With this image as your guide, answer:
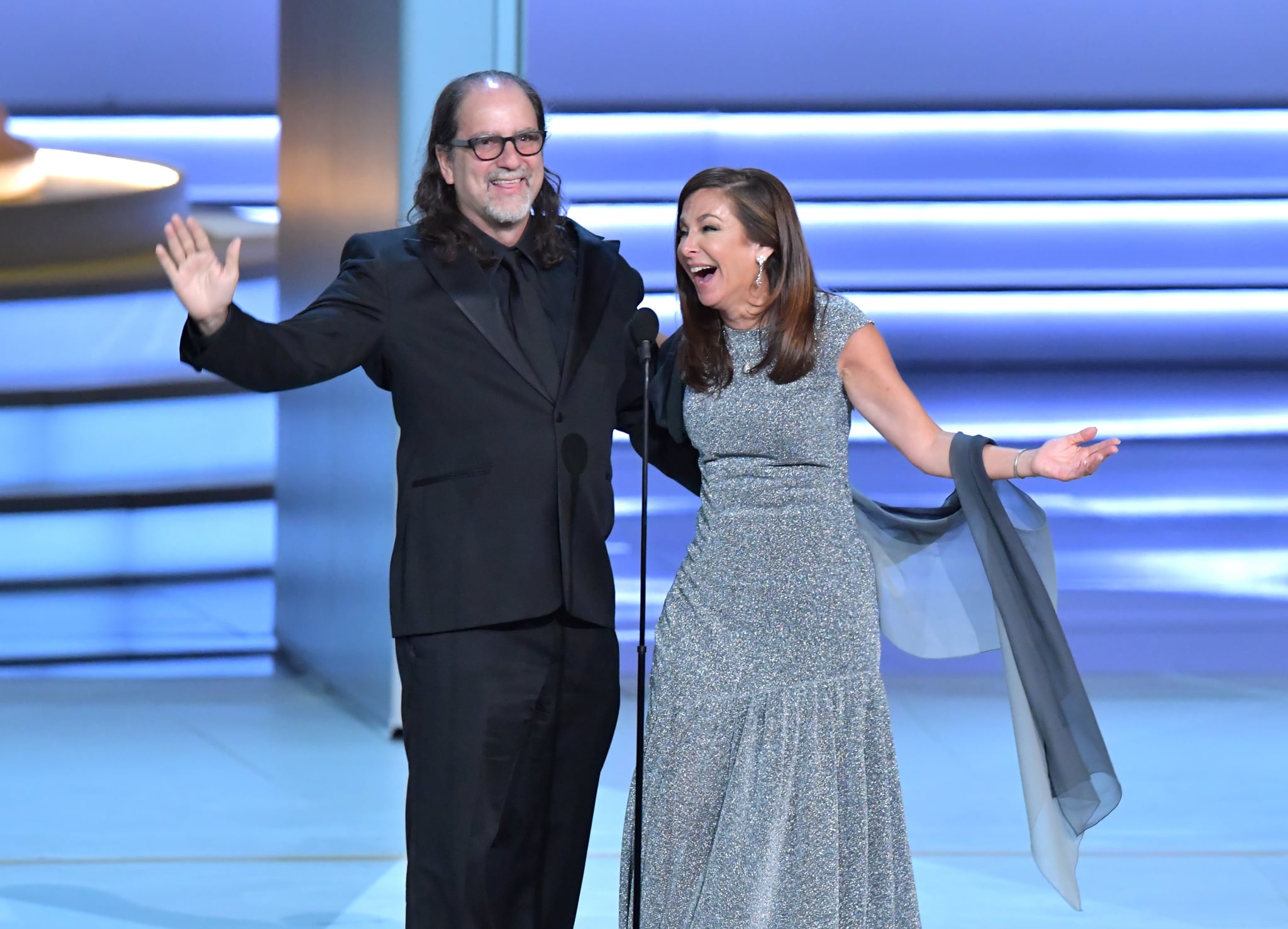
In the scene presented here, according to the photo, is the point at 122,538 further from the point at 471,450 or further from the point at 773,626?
the point at 773,626

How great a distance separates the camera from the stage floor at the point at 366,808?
3.24m

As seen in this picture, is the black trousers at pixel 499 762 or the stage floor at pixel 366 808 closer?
the black trousers at pixel 499 762

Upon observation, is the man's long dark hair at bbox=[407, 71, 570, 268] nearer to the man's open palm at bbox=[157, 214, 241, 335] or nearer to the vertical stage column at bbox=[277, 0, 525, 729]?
the man's open palm at bbox=[157, 214, 241, 335]

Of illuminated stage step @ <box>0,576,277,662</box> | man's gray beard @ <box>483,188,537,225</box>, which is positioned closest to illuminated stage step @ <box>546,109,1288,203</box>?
illuminated stage step @ <box>0,576,277,662</box>

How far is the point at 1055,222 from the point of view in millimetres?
5902

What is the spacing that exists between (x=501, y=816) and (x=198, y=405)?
13.6ft

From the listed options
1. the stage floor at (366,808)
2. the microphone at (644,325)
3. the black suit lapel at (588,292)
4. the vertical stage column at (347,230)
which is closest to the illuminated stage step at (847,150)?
the vertical stage column at (347,230)

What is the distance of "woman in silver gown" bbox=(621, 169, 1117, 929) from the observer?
2191 mm

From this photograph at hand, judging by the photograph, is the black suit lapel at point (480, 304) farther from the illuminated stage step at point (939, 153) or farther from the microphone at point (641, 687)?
the illuminated stage step at point (939, 153)

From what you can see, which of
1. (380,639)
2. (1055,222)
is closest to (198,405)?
(380,639)

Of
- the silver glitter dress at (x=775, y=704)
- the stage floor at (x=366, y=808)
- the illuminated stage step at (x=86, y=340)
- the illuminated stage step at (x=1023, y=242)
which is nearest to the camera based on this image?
the silver glitter dress at (x=775, y=704)

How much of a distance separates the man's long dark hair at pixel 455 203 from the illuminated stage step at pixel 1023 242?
332cm

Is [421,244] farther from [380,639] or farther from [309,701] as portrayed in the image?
[309,701]

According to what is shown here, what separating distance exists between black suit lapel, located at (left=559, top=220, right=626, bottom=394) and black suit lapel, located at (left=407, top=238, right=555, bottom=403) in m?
0.06
